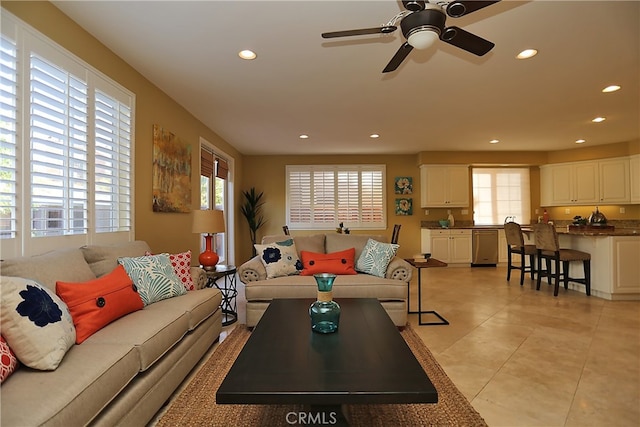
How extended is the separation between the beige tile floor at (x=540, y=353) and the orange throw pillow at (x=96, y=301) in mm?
1683

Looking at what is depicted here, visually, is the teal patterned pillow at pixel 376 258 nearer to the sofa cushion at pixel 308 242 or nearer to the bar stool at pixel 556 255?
the sofa cushion at pixel 308 242

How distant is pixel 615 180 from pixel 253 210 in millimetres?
7237

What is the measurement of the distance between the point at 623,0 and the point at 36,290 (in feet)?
12.6

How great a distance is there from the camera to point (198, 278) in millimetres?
3025

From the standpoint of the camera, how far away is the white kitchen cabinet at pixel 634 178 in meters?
6.11

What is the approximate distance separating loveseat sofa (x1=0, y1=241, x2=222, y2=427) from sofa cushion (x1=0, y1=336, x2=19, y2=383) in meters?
0.03

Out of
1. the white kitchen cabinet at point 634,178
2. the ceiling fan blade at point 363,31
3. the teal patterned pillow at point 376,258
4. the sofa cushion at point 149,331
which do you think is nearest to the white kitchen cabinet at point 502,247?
the white kitchen cabinet at point 634,178

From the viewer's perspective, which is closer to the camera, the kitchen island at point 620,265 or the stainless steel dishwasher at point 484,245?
the kitchen island at point 620,265

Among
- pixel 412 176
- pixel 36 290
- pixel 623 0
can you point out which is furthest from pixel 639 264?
pixel 36 290

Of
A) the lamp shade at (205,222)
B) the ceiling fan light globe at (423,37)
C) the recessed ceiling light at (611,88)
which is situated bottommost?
the lamp shade at (205,222)

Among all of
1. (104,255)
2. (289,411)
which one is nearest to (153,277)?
(104,255)

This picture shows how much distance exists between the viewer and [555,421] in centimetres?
185

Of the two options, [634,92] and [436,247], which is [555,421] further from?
[436,247]

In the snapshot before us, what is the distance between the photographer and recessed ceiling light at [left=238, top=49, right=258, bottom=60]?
2801 millimetres
